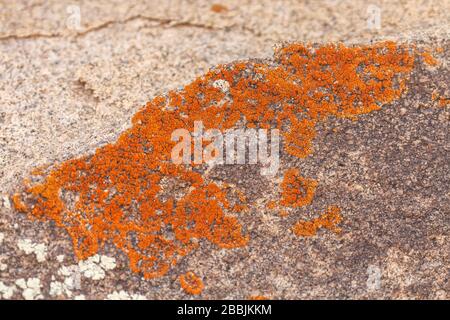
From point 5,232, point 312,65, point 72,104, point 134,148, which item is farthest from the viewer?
point 72,104

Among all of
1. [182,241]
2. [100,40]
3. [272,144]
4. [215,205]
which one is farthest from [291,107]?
[100,40]

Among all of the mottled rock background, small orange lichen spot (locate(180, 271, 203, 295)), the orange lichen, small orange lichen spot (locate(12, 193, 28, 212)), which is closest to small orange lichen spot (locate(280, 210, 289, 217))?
the mottled rock background

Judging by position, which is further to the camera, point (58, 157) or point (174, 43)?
point (174, 43)

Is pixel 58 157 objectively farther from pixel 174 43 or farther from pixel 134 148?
pixel 174 43

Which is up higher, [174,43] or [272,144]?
[174,43]

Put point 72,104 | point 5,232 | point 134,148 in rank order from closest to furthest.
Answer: point 5,232 → point 134,148 → point 72,104

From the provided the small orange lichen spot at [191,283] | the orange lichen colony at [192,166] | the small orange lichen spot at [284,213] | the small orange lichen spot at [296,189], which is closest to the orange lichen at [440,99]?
the orange lichen colony at [192,166]

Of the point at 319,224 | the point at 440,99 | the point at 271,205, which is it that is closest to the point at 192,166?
the point at 271,205
